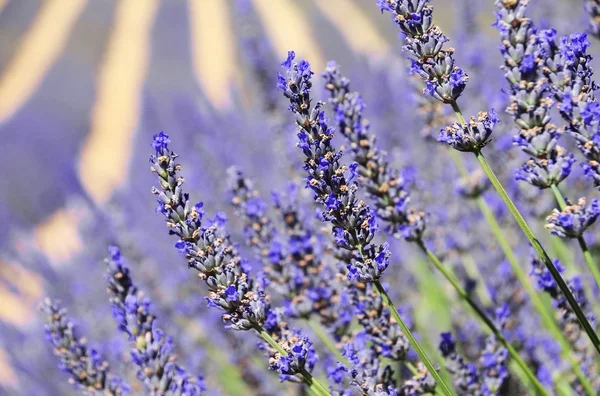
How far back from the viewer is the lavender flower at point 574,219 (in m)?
2.09

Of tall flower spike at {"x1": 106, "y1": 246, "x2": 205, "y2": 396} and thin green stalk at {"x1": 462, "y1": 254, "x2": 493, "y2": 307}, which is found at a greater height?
thin green stalk at {"x1": 462, "y1": 254, "x2": 493, "y2": 307}

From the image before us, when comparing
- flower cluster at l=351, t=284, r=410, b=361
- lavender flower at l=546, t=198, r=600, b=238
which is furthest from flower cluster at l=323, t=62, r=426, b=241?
lavender flower at l=546, t=198, r=600, b=238

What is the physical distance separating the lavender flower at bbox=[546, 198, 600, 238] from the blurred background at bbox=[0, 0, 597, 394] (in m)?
2.72

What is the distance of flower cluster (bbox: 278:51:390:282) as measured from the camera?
2002 millimetres

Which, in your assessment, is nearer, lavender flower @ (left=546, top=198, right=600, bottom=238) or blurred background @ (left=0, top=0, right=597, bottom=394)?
lavender flower @ (left=546, top=198, right=600, bottom=238)

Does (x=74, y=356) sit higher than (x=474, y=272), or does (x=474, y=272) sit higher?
(x=474, y=272)

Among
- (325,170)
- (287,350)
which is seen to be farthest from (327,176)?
(287,350)

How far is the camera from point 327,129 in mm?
2025

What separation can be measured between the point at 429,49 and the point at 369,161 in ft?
2.72

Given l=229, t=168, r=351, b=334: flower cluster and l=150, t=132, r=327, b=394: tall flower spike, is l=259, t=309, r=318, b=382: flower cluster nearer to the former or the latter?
l=150, t=132, r=327, b=394: tall flower spike

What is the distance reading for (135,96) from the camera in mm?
25781

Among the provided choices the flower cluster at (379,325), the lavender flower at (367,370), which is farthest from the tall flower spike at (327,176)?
the flower cluster at (379,325)

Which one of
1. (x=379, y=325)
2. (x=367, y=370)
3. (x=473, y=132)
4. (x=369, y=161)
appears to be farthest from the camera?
(x=369, y=161)

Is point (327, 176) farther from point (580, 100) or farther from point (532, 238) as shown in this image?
point (580, 100)
